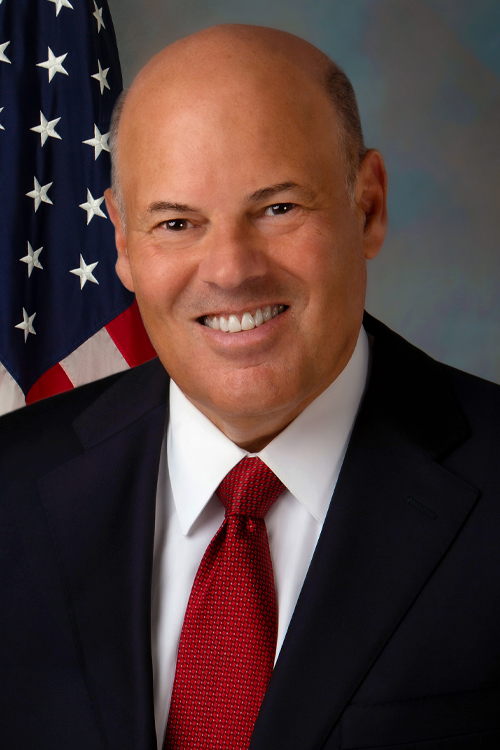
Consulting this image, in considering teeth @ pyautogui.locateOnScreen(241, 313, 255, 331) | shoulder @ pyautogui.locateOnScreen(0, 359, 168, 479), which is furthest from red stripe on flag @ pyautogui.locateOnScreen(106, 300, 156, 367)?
teeth @ pyautogui.locateOnScreen(241, 313, 255, 331)

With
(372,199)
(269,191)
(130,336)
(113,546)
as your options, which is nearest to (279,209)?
(269,191)

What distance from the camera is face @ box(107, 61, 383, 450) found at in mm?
1876

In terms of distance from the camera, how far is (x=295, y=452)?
81.8 inches

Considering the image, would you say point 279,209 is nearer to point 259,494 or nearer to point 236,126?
point 236,126

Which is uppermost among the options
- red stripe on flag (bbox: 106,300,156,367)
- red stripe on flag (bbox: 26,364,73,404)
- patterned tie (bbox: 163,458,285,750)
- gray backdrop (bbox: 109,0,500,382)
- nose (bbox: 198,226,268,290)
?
gray backdrop (bbox: 109,0,500,382)

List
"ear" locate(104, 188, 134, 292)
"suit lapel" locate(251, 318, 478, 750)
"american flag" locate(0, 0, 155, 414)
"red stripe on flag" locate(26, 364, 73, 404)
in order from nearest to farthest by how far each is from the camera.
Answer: "suit lapel" locate(251, 318, 478, 750)
"ear" locate(104, 188, 134, 292)
"american flag" locate(0, 0, 155, 414)
"red stripe on flag" locate(26, 364, 73, 404)

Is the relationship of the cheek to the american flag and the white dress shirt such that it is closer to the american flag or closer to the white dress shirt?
the white dress shirt

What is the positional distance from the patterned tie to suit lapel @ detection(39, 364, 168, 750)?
0.34 feet

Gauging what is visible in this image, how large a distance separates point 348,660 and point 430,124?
3.40 m

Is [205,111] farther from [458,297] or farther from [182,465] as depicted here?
[458,297]

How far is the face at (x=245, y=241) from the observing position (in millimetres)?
1876

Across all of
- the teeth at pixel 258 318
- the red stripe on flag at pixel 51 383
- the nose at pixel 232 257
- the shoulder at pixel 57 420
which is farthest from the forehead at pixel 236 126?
the red stripe on flag at pixel 51 383

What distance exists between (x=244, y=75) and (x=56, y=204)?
172 centimetres

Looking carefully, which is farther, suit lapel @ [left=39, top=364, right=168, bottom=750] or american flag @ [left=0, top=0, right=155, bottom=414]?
american flag @ [left=0, top=0, right=155, bottom=414]
